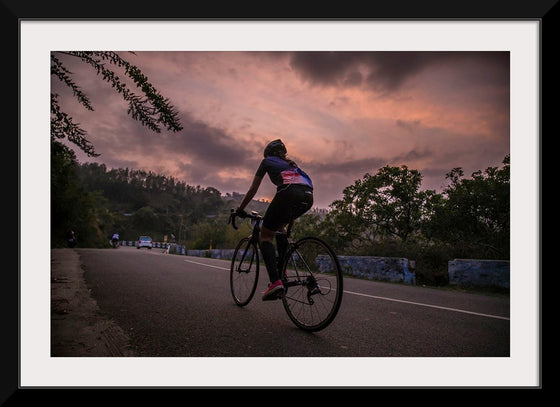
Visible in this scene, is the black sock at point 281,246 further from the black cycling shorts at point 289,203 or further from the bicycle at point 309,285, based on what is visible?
the black cycling shorts at point 289,203

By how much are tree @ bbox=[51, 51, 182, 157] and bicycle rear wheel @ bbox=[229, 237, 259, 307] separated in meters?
1.88

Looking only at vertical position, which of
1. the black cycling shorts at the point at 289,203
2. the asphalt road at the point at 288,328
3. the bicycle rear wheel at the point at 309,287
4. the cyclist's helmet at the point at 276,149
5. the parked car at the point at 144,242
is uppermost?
the cyclist's helmet at the point at 276,149

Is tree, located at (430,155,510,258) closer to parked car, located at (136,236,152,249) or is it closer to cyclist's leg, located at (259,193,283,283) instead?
cyclist's leg, located at (259,193,283,283)

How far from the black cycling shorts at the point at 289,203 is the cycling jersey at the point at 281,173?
0.05 metres

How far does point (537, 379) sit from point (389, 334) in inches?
38.2

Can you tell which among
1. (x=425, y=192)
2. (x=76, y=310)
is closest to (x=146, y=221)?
(x=425, y=192)

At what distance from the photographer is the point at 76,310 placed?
2879 mm

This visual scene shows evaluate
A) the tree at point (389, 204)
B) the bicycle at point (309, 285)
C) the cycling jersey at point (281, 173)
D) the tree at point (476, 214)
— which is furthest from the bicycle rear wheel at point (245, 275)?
the tree at point (389, 204)

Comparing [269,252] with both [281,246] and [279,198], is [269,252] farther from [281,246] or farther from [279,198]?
[279,198]

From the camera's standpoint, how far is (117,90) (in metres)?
2.05

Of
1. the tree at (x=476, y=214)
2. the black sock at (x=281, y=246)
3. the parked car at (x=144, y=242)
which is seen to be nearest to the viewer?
the black sock at (x=281, y=246)

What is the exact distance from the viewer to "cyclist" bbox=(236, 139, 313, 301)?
2.63 m

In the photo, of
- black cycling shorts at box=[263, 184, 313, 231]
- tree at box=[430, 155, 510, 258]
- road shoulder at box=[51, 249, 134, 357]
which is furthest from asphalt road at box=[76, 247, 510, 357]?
tree at box=[430, 155, 510, 258]

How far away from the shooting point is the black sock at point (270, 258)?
109 inches
